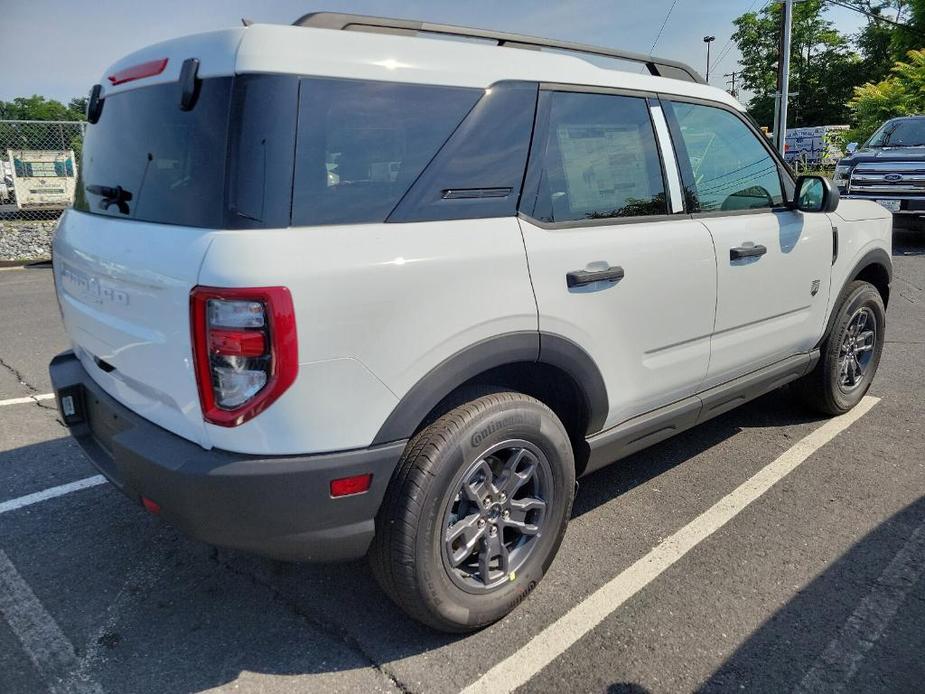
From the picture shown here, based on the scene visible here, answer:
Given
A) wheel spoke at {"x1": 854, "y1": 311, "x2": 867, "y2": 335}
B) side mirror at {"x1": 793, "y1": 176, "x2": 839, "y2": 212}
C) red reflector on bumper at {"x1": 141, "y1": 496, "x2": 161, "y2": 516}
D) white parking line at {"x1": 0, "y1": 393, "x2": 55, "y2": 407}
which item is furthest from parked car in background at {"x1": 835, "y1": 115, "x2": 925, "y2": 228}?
red reflector on bumper at {"x1": 141, "y1": 496, "x2": 161, "y2": 516}

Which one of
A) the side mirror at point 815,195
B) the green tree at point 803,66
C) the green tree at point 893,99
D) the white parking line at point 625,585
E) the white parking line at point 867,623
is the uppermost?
the green tree at point 803,66

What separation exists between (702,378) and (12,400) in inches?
172

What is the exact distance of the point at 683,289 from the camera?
2930 mm

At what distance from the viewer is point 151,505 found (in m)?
2.15

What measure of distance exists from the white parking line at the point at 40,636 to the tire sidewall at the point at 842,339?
3940mm

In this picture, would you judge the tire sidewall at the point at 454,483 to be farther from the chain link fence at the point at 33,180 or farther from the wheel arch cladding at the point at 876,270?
the chain link fence at the point at 33,180

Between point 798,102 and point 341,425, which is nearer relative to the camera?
point 341,425

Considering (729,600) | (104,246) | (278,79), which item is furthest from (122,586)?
(729,600)

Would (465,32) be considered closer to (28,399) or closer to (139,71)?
(139,71)

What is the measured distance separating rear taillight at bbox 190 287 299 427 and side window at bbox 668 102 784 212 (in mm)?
2032

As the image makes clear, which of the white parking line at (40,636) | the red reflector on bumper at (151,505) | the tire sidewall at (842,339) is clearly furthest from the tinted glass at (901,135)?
the white parking line at (40,636)

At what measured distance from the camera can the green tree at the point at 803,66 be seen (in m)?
50.0

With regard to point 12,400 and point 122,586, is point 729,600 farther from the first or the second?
point 12,400

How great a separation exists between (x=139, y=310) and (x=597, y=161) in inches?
68.7
